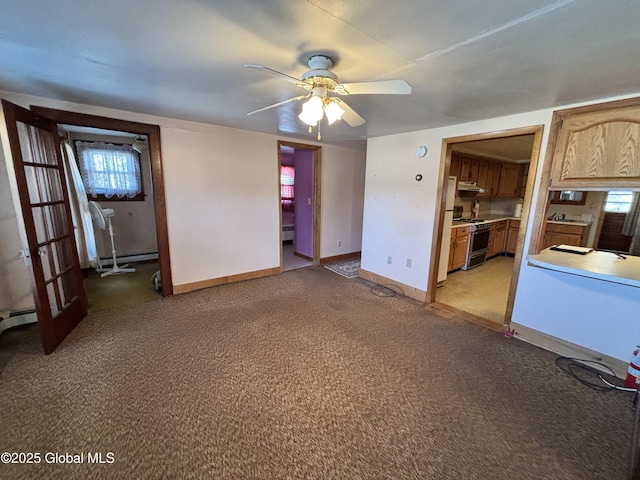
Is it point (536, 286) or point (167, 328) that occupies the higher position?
point (536, 286)

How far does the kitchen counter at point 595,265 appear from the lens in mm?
1820

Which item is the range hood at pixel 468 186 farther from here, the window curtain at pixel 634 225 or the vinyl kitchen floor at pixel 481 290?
the window curtain at pixel 634 225

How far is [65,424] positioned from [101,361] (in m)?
0.62

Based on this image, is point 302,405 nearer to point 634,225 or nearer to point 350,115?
point 350,115

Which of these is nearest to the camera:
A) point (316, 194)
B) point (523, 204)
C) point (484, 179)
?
point (523, 204)

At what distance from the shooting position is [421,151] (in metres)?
3.25

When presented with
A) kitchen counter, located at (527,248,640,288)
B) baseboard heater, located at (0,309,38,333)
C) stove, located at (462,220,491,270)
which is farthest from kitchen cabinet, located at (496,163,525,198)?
baseboard heater, located at (0,309,38,333)

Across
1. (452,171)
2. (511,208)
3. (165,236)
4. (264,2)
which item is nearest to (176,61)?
(264,2)

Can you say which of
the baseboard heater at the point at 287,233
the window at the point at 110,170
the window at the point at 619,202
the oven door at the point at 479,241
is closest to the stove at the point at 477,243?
the oven door at the point at 479,241

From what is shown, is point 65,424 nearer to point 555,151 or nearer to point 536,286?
point 536,286

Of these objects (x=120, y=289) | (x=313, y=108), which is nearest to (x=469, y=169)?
(x=313, y=108)

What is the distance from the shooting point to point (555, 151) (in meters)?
2.29

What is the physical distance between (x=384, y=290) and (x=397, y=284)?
204mm

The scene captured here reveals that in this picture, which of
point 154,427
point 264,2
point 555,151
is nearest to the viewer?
point 264,2
